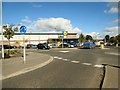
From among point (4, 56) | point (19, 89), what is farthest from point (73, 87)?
point (4, 56)

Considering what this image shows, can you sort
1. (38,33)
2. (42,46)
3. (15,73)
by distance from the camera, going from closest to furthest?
1. (15,73)
2. (42,46)
3. (38,33)

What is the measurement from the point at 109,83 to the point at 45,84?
2.61 meters

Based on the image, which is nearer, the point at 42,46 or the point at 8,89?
the point at 8,89

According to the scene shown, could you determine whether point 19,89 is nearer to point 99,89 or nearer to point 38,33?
point 99,89

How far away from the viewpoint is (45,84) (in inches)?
380

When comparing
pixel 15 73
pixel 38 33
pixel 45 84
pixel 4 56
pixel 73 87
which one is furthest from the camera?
pixel 38 33

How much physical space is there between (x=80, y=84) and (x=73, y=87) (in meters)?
0.76

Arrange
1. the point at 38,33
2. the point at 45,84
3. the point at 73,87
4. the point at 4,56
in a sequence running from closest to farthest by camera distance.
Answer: the point at 73,87, the point at 45,84, the point at 4,56, the point at 38,33

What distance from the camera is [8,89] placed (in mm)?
8805

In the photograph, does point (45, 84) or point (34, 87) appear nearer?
point (34, 87)

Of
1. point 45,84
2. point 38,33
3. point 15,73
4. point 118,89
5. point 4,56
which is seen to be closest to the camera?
point 118,89

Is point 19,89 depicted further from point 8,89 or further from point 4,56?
point 4,56

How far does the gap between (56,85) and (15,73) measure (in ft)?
14.1

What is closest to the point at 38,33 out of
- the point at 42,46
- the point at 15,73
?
the point at 42,46
